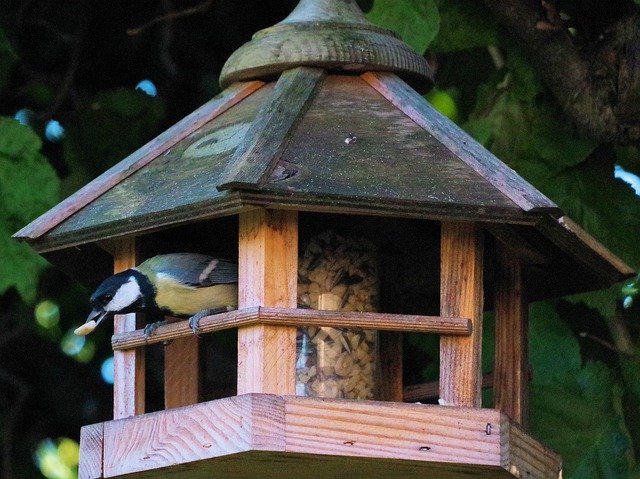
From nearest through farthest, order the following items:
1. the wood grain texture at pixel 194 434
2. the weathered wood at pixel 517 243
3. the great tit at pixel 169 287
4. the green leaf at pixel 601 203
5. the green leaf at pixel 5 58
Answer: the wood grain texture at pixel 194 434, the weathered wood at pixel 517 243, the great tit at pixel 169 287, the green leaf at pixel 601 203, the green leaf at pixel 5 58

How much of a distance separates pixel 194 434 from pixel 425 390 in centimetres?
84

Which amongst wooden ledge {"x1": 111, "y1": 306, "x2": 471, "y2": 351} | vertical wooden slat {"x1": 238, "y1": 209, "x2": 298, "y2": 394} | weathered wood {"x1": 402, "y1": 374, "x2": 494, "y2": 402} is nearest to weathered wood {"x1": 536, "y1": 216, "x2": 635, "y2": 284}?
wooden ledge {"x1": 111, "y1": 306, "x2": 471, "y2": 351}

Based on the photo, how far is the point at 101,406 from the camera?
16.5 ft

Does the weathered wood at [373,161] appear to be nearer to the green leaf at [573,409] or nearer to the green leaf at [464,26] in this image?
the green leaf at [464,26]

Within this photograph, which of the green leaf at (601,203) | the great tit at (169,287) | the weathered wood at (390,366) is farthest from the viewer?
the green leaf at (601,203)

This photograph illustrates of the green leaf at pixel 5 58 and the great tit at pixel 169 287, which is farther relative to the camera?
the green leaf at pixel 5 58

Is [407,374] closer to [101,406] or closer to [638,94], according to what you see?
[638,94]

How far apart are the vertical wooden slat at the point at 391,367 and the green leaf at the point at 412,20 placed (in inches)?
27.3

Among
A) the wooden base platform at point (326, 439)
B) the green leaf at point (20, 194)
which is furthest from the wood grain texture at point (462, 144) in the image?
the green leaf at point (20, 194)

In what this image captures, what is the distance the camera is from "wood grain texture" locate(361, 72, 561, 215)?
2973 millimetres

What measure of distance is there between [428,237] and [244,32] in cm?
167

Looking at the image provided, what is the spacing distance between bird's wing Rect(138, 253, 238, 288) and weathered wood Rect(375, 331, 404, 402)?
1.60ft

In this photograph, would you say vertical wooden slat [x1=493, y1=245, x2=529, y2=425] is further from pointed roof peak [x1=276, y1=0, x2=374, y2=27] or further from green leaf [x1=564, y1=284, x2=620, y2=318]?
pointed roof peak [x1=276, y1=0, x2=374, y2=27]

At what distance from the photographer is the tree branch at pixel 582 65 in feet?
12.7
